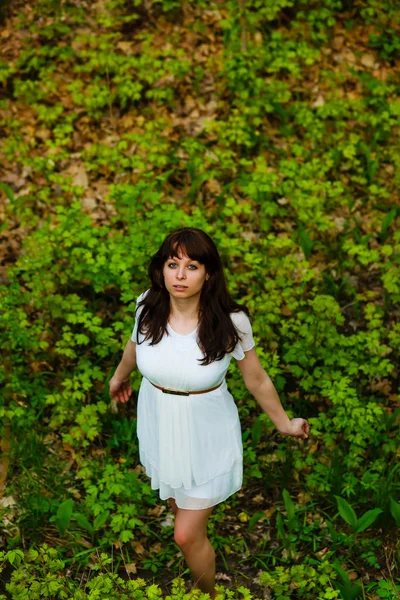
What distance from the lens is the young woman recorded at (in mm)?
2840

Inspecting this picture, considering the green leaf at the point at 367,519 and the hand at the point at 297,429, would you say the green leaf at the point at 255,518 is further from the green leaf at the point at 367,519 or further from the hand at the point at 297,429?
the hand at the point at 297,429

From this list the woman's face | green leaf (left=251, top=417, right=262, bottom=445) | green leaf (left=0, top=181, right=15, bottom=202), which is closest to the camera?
the woman's face

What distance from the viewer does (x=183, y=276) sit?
280 cm

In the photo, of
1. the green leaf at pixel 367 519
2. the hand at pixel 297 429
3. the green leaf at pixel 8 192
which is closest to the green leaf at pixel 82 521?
the hand at pixel 297 429

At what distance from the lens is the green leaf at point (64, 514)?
358cm

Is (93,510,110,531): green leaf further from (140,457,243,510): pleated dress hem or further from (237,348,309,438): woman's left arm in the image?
(237,348,309,438): woman's left arm

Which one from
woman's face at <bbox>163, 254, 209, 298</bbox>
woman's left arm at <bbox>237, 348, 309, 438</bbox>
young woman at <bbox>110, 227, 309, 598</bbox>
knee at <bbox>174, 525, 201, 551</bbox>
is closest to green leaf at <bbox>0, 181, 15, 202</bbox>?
young woman at <bbox>110, 227, 309, 598</bbox>

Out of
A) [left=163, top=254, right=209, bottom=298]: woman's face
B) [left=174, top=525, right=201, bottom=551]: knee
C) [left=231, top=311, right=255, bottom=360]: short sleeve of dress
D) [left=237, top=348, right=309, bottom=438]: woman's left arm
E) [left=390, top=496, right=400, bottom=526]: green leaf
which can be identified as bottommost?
[left=390, top=496, right=400, bottom=526]: green leaf

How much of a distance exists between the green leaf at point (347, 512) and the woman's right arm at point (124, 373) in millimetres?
1317

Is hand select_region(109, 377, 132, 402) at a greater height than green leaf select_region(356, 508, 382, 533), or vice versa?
hand select_region(109, 377, 132, 402)

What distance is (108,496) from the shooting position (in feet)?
12.4

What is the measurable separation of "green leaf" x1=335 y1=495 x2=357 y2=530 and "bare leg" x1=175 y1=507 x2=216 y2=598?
837 mm

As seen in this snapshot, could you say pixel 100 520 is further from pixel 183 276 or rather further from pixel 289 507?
pixel 183 276

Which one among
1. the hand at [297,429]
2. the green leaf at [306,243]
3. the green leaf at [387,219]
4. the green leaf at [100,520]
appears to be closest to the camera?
the hand at [297,429]
